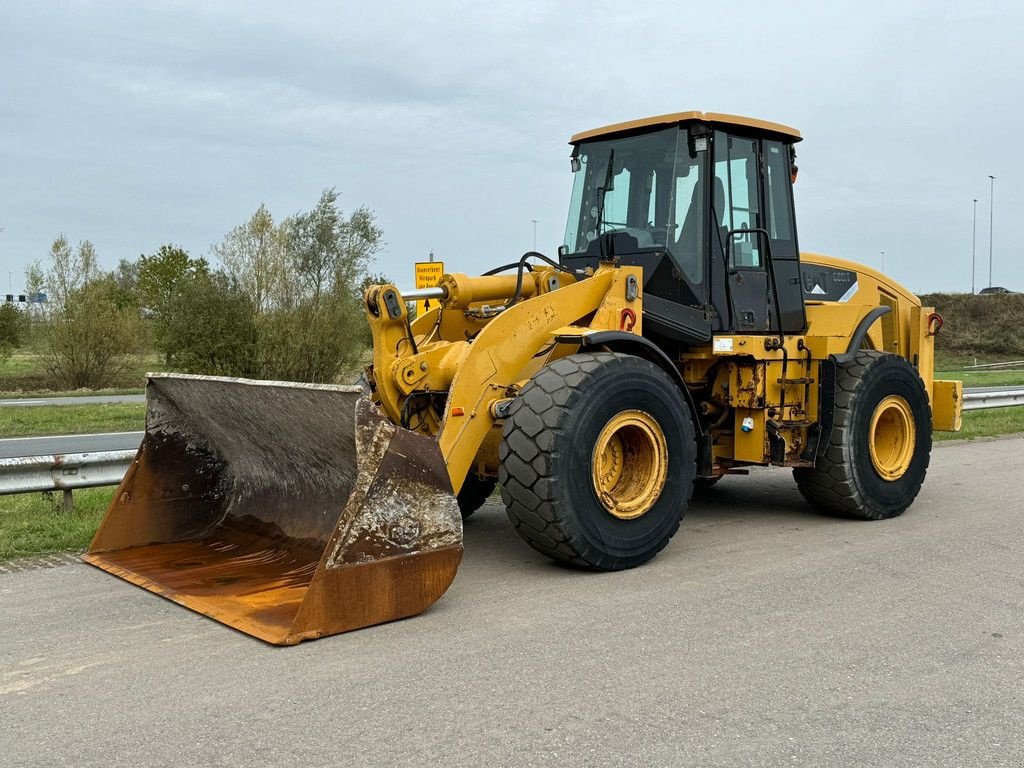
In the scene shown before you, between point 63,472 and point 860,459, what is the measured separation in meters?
6.04

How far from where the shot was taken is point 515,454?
575cm

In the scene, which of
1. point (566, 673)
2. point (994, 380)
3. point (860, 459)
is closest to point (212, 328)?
point (860, 459)

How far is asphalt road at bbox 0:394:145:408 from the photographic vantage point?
71.6ft

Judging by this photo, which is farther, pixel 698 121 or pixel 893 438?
pixel 893 438

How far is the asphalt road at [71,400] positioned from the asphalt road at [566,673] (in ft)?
56.7

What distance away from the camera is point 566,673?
14.1 feet

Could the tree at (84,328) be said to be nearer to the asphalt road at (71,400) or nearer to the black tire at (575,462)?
the asphalt road at (71,400)

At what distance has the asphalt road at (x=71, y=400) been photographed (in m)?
21.8

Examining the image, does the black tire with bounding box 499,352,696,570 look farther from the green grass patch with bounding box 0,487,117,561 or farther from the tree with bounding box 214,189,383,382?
the tree with bounding box 214,189,383,382

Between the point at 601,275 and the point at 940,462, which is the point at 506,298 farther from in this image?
the point at 940,462

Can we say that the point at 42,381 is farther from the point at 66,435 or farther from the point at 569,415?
the point at 569,415

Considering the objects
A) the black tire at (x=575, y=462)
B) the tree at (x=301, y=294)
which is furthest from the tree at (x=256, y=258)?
the black tire at (x=575, y=462)

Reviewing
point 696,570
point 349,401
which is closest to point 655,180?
point 696,570

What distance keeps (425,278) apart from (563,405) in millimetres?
7633
